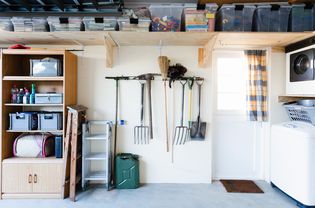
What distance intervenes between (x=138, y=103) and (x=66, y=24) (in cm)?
137

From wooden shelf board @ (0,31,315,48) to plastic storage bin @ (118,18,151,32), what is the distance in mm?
58

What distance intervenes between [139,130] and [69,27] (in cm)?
162

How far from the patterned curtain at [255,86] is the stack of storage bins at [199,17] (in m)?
1.04

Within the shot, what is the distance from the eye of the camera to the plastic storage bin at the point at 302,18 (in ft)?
8.84

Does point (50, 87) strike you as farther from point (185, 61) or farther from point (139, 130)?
point (185, 61)

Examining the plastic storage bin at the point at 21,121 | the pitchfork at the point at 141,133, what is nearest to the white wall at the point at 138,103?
the pitchfork at the point at 141,133

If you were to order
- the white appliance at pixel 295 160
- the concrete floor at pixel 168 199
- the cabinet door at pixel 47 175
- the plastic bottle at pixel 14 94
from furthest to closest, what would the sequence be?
the plastic bottle at pixel 14 94
the cabinet door at pixel 47 175
the concrete floor at pixel 168 199
the white appliance at pixel 295 160

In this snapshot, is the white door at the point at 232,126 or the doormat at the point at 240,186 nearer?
the doormat at the point at 240,186

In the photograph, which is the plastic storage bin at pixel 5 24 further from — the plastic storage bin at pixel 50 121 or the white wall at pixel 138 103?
the plastic storage bin at pixel 50 121

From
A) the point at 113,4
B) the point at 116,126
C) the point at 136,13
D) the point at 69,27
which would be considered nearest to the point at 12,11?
the point at 69,27

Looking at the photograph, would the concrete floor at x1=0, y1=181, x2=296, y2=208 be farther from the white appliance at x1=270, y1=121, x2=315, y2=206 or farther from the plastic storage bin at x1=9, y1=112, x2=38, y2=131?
the plastic storage bin at x1=9, y1=112, x2=38, y2=131

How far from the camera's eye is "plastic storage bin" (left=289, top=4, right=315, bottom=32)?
269 centimetres

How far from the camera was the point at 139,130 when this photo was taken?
323cm

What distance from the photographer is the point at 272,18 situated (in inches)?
107
